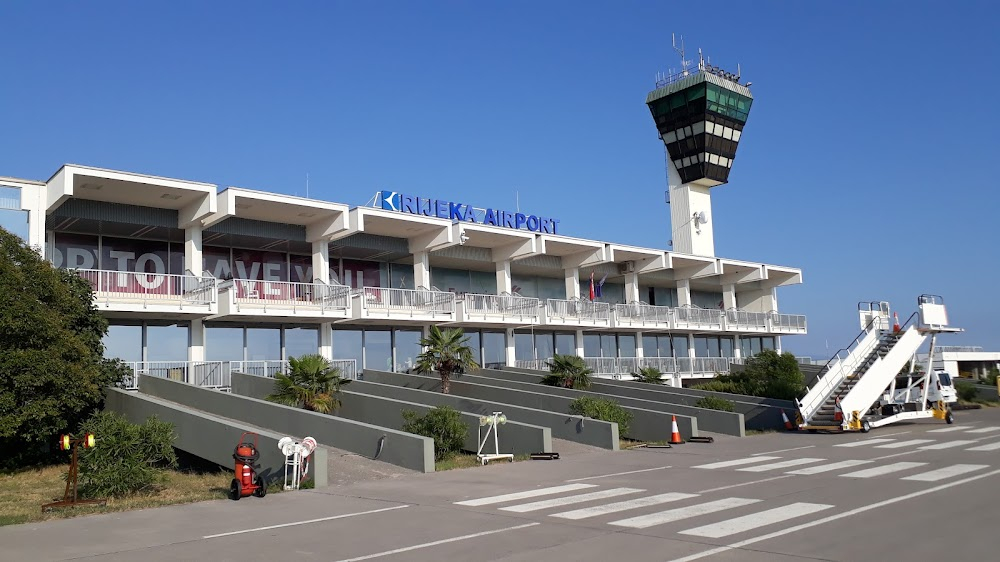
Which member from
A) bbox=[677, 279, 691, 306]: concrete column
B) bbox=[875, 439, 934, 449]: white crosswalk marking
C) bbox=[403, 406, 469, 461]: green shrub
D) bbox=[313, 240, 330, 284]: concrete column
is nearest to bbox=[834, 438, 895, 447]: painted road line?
bbox=[875, 439, 934, 449]: white crosswalk marking

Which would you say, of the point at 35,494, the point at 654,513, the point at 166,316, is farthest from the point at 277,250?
the point at 654,513

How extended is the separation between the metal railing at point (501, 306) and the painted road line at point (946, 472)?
21.8 meters

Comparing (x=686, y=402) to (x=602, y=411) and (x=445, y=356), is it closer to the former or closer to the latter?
(x=602, y=411)

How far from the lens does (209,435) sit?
18.5 meters

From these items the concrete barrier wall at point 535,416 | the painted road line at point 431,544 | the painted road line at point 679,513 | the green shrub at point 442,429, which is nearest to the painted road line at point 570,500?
the painted road line at point 431,544

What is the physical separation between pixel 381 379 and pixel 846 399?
18182 millimetres

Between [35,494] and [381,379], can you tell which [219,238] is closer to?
[381,379]

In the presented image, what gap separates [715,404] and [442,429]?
14.4m

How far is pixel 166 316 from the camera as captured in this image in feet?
92.6

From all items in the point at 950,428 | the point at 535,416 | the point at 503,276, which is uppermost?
the point at 503,276

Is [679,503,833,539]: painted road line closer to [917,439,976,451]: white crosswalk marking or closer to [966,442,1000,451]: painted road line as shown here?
[917,439,976,451]: white crosswalk marking

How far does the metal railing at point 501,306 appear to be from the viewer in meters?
35.9

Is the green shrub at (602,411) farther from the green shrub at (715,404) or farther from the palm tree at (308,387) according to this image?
the palm tree at (308,387)

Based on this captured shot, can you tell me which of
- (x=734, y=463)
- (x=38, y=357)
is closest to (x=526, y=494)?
(x=734, y=463)
